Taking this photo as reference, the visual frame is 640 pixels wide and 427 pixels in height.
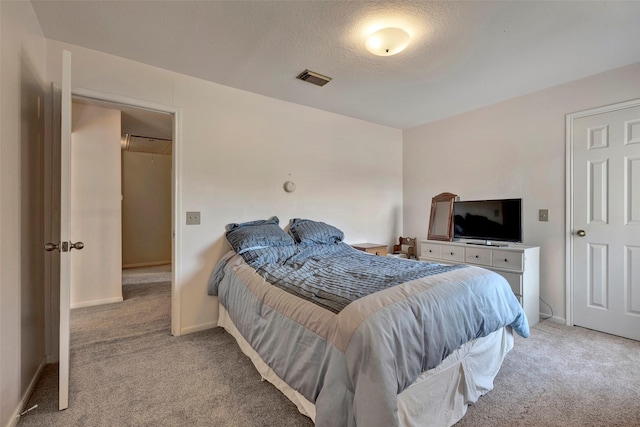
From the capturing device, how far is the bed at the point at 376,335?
47.3 inches

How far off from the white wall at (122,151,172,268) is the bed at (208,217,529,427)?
4.60m

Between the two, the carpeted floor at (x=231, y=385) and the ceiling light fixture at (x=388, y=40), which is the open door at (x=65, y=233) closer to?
the carpeted floor at (x=231, y=385)

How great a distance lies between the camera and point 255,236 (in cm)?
270

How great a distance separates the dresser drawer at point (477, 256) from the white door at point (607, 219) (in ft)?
2.58

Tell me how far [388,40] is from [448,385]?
2.15 m

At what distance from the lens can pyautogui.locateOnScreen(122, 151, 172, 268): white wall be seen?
5801 mm

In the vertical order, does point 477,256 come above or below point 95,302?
above

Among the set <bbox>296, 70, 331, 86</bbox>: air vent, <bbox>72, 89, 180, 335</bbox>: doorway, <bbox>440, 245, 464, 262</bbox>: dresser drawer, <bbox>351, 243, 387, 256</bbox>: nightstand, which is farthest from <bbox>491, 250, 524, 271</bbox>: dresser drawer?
<bbox>72, 89, 180, 335</bbox>: doorway

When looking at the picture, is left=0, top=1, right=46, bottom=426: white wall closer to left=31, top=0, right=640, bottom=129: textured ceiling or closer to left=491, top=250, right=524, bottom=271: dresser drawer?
left=31, top=0, right=640, bottom=129: textured ceiling

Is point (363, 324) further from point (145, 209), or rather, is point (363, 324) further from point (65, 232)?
point (145, 209)

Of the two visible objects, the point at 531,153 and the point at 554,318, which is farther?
the point at 531,153

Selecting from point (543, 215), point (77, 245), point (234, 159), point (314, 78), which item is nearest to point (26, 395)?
point (77, 245)

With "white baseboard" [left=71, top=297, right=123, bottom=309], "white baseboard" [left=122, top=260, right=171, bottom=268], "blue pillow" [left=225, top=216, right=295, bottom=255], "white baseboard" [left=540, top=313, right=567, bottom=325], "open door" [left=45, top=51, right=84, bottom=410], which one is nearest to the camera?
"open door" [left=45, top=51, right=84, bottom=410]

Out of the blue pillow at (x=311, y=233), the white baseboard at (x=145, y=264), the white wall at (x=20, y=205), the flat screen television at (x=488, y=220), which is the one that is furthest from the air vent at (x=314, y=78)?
the white baseboard at (x=145, y=264)
